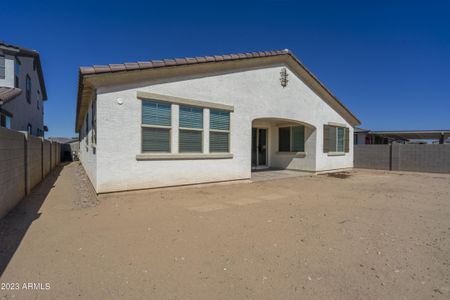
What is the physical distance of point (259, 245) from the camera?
3592mm

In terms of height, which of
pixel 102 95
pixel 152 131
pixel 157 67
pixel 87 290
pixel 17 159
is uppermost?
pixel 157 67

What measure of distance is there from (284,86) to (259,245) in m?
8.71

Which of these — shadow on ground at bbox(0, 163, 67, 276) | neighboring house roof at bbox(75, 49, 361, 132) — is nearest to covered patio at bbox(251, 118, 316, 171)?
neighboring house roof at bbox(75, 49, 361, 132)

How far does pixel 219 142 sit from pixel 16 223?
5.81m

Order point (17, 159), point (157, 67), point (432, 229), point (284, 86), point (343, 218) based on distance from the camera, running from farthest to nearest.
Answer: point (284, 86) → point (157, 67) → point (17, 159) → point (343, 218) → point (432, 229)

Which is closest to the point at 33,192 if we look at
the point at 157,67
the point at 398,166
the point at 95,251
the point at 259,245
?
the point at 157,67

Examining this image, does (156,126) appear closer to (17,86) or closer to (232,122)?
(232,122)

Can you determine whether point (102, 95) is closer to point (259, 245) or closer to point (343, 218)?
point (259, 245)

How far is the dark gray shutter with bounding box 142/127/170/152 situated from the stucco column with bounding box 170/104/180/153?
129 mm

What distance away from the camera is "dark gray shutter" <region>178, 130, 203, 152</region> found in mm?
7832

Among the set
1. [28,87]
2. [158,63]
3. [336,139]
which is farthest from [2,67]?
[336,139]

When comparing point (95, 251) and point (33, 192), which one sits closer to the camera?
point (95, 251)

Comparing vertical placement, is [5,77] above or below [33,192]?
above

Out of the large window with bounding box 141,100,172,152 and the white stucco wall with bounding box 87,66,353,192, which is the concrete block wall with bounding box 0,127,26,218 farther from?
the large window with bounding box 141,100,172,152
